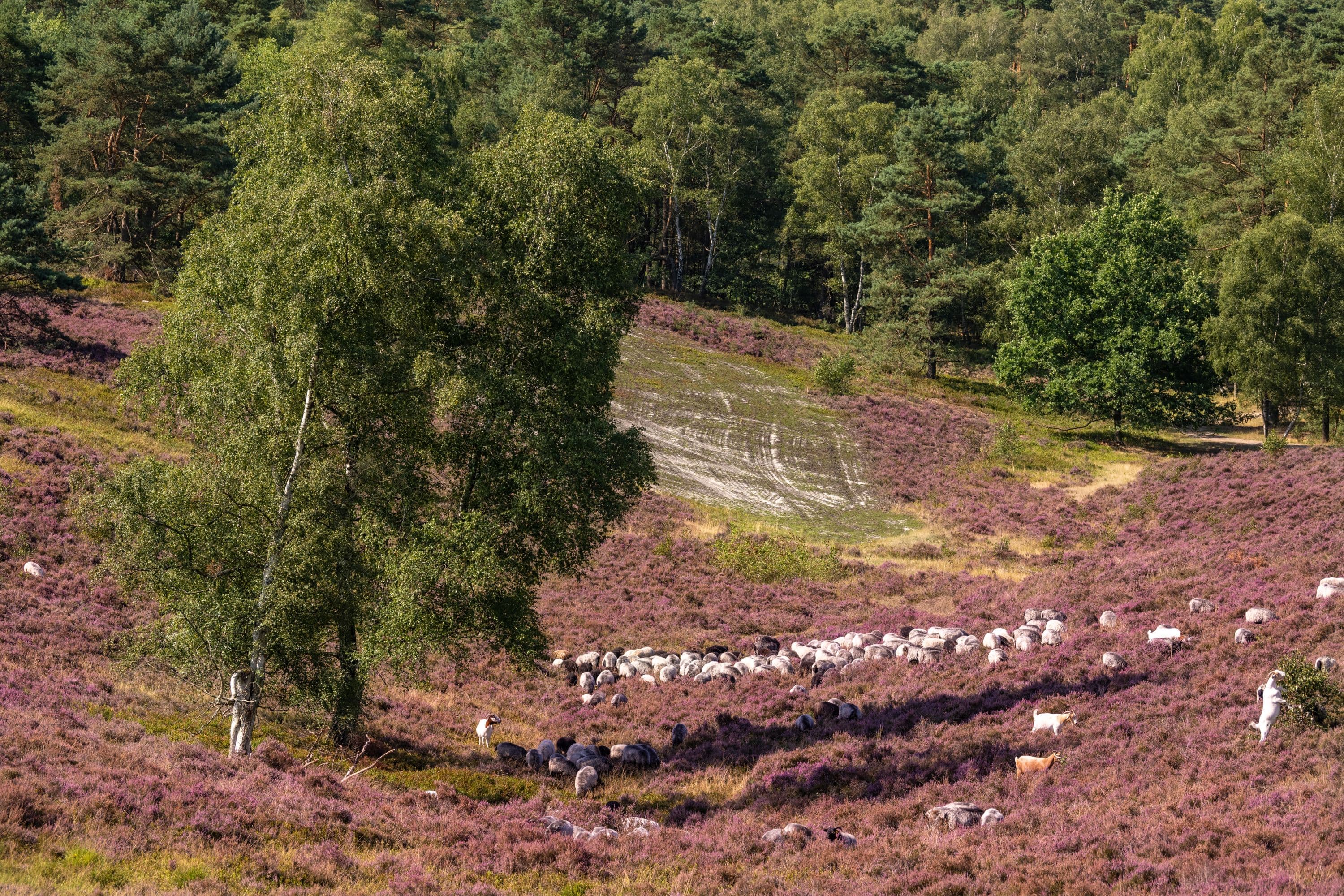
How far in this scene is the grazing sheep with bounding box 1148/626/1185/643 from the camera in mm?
26531

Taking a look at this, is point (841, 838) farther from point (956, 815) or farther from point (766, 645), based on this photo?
point (766, 645)

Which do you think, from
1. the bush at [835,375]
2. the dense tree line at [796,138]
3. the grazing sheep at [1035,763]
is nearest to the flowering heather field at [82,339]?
the dense tree line at [796,138]

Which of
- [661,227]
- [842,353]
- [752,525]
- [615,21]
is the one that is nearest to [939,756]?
[752,525]

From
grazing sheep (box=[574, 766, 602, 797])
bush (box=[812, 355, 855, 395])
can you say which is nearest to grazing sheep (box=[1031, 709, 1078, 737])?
grazing sheep (box=[574, 766, 602, 797])

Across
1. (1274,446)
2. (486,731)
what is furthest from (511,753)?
(1274,446)

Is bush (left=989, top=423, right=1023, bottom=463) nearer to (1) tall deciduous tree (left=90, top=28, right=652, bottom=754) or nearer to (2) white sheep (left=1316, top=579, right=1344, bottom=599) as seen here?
A: (2) white sheep (left=1316, top=579, right=1344, bottom=599)

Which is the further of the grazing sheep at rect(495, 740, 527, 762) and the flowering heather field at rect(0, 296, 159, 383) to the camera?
the flowering heather field at rect(0, 296, 159, 383)

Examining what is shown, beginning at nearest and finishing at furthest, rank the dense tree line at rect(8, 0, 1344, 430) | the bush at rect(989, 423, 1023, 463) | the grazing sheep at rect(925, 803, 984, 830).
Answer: the grazing sheep at rect(925, 803, 984, 830) → the bush at rect(989, 423, 1023, 463) → the dense tree line at rect(8, 0, 1344, 430)

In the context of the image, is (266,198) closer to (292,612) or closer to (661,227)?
(292,612)

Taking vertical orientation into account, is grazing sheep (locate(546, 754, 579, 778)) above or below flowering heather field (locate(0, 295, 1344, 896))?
below

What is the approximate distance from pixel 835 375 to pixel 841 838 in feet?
191

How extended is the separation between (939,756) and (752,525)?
87.3 feet

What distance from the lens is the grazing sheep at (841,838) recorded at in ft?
65.7

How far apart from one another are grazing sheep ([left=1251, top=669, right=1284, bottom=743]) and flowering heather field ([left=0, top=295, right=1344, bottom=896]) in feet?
1.02
